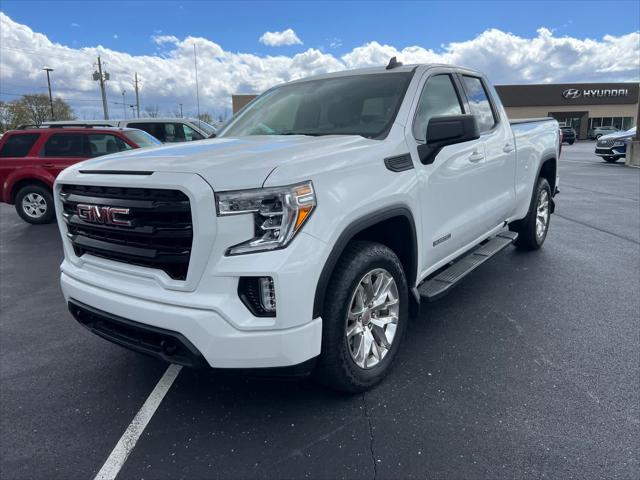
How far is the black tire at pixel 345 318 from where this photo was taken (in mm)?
2516

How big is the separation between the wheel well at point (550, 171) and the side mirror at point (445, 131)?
3.35 metres

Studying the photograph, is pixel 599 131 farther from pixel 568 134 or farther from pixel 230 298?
pixel 230 298

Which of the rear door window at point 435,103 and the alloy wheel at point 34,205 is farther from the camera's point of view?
the alloy wheel at point 34,205

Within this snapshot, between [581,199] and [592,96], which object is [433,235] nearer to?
[581,199]

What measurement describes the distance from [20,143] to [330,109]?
8.59 metres

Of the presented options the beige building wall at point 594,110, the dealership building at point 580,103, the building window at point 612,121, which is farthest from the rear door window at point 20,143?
the building window at point 612,121

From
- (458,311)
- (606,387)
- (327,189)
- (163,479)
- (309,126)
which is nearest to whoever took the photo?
(163,479)

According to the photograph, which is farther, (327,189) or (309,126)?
(309,126)

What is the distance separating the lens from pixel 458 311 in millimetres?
4215

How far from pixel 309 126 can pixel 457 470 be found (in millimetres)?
2480

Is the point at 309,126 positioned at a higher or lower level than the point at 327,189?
higher

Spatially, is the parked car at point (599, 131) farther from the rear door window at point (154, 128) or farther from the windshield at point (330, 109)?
the windshield at point (330, 109)

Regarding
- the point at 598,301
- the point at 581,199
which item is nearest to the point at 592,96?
the point at 581,199

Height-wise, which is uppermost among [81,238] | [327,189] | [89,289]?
[327,189]
